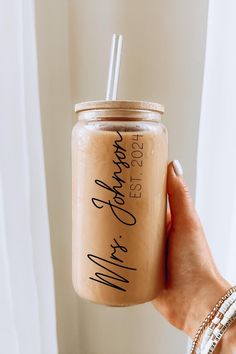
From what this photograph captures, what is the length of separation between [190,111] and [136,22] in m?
0.23

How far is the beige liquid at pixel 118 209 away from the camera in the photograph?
46 cm

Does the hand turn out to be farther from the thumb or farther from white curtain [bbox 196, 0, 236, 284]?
white curtain [bbox 196, 0, 236, 284]

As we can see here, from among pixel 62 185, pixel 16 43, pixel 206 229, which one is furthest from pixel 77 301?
pixel 16 43

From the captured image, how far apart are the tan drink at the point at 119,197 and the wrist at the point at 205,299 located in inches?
4.7

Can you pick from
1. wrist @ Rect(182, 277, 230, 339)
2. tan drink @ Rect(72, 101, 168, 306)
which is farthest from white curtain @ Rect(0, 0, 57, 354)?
wrist @ Rect(182, 277, 230, 339)

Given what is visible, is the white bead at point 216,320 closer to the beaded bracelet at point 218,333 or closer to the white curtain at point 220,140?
the beaded bracelet at point 218,333

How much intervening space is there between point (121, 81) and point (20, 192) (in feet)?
1.19

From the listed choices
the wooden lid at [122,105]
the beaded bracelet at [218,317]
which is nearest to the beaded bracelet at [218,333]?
the beaded bracelet at [218,317]

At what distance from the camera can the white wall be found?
0.78m

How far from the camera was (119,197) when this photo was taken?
0.47 metres

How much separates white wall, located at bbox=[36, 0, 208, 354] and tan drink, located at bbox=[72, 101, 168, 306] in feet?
1.13

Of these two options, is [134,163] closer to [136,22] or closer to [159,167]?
[159,167]

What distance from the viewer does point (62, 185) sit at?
36.7 inches

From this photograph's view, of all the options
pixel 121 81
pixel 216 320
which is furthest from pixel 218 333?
pixel 121 81
